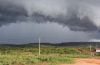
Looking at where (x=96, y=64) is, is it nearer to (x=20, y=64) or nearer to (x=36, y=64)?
(x=36, y=64)

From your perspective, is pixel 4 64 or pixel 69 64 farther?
pixel 69 64

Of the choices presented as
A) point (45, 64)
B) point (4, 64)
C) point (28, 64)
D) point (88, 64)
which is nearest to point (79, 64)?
point (88, 64)

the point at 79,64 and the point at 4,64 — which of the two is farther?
the point at 79,64

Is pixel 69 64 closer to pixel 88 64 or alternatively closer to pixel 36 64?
pixel 88 64

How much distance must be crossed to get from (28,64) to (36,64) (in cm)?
110

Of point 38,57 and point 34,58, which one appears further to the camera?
point 38,57

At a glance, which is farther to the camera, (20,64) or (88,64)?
(88,64)

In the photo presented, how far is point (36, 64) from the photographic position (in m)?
30.9

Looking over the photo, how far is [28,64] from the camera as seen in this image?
1192 inches

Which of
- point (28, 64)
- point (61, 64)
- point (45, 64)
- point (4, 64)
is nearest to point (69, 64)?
point (61, 64)

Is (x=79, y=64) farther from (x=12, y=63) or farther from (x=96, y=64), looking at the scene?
(x=12, y=63)

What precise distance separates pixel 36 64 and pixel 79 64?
18.7 ft

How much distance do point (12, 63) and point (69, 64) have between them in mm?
7317

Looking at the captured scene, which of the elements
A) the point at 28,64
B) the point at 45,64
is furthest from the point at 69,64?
the point at 28,64
